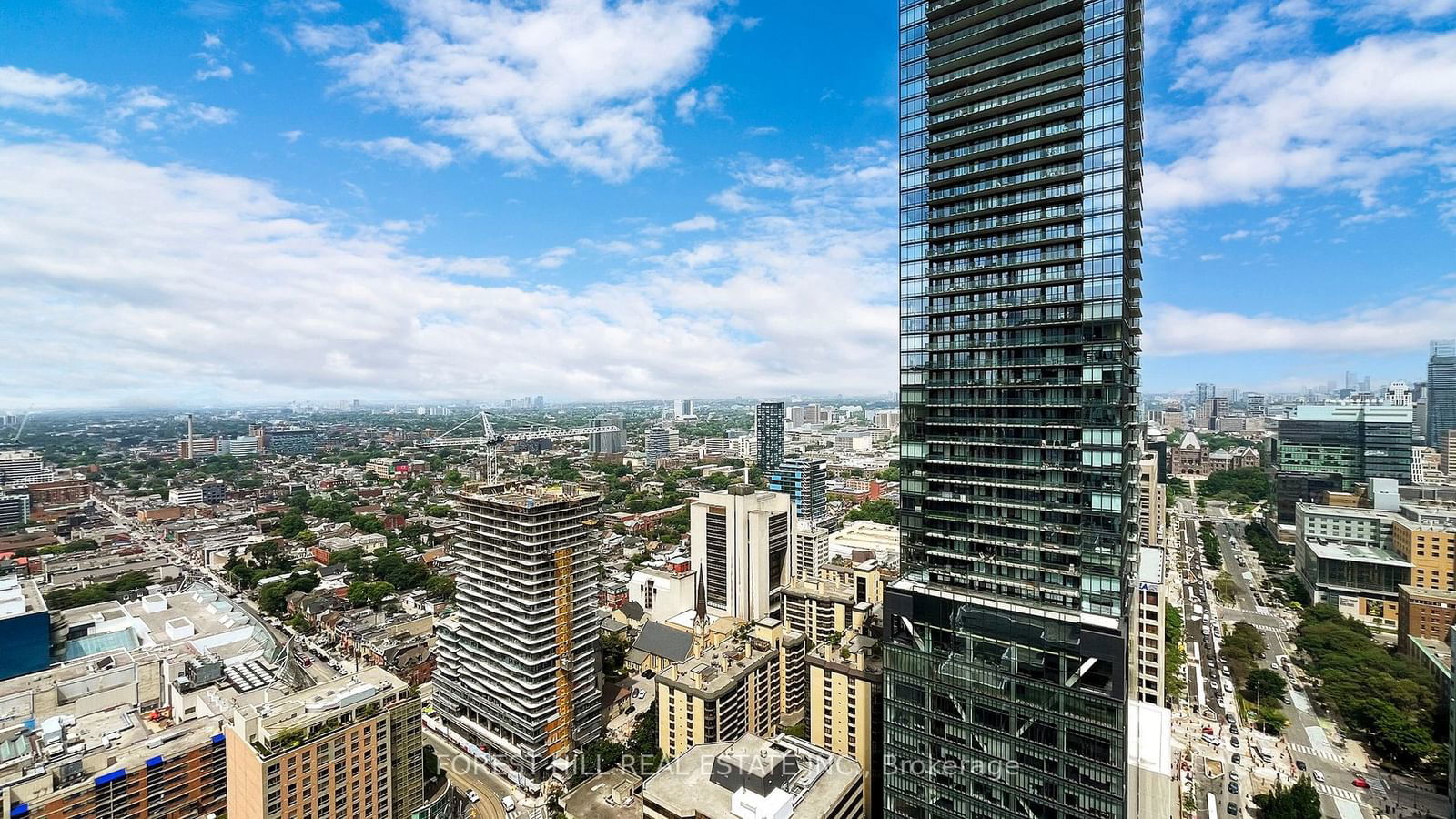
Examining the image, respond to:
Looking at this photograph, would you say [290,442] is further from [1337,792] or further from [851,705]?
[1337,792]

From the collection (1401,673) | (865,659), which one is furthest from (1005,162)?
(1401,673)

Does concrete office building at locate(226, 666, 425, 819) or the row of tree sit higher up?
concrete office building at locate(226, 666, 425, 819)

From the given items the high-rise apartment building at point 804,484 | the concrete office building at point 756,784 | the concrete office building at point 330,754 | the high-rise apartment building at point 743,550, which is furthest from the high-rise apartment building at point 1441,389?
the concrete office building at point 330,754

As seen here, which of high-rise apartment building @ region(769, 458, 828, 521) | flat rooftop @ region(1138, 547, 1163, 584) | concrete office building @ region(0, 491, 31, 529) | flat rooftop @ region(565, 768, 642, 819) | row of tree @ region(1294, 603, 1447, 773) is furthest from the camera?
concrete office building @ region(0, 491, 31, 529)

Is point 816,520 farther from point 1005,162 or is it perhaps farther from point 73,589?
point 73,589

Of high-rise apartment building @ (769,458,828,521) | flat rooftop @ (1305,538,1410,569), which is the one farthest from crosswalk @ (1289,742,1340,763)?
high-rise apartment building @ (769,458,828,521)

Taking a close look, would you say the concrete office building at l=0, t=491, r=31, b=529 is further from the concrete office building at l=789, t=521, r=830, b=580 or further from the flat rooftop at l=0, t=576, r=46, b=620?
the concrete office building at l=789, t=521, r=830, b=580

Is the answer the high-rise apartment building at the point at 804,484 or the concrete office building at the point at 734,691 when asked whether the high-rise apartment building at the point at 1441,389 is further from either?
the concrete office building at the point at 734,691

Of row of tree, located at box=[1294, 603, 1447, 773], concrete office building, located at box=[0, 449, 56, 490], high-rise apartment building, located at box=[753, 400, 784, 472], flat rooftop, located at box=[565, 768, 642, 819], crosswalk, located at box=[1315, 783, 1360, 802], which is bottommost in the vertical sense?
flat rooftop, located at box=[565, 768, 642, 819]
